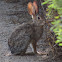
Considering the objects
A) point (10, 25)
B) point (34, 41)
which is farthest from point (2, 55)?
point (10, 25)

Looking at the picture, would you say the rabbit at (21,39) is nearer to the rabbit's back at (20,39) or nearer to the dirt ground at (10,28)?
the rabbit's back at (20,39)

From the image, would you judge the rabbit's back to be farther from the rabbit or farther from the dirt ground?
the dirt ground

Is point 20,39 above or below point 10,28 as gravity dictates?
above

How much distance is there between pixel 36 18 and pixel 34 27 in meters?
0.26

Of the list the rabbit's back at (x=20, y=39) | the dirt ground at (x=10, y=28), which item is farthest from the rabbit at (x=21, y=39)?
the dirt ground at (x=10, y=28)

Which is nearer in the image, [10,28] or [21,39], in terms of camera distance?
[21,39]

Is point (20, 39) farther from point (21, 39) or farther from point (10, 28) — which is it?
point (10, 28)

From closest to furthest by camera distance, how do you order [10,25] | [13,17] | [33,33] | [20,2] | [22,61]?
[22,61] → [33,33] → [10,25] → [13,17] → [20,2]

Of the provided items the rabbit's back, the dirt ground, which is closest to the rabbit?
the rabbit's back

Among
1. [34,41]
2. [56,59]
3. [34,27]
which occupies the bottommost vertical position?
[56,59]

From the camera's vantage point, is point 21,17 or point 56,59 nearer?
point 56,59

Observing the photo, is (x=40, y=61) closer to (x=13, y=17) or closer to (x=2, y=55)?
(x=2, y=55)

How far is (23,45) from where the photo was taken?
3914 millimetres

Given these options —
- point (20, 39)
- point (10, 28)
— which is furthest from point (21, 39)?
point (10, 28)
